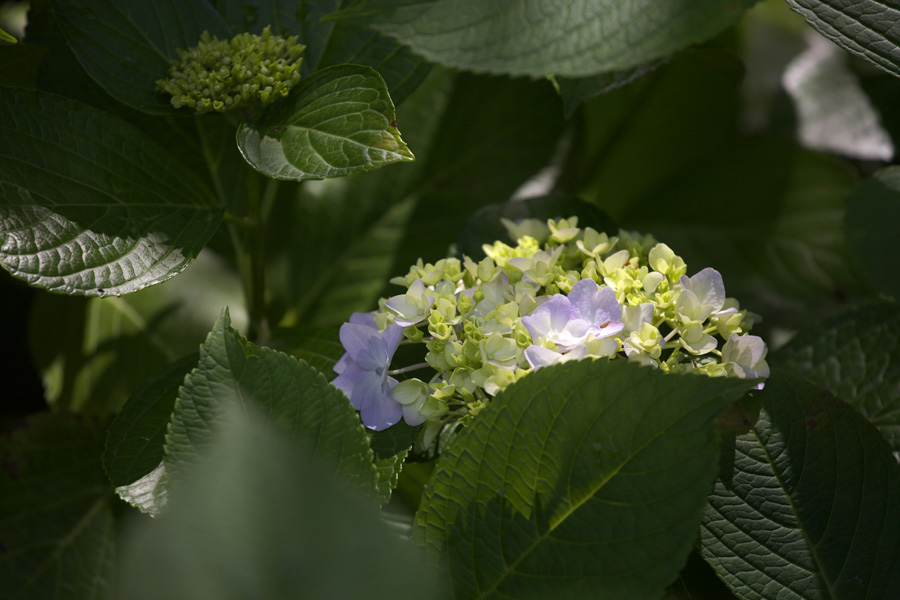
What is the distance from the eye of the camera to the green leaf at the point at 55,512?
0.81 m

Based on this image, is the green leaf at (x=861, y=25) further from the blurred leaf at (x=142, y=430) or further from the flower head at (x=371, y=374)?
the blurred leaf at (x=142, y=430)

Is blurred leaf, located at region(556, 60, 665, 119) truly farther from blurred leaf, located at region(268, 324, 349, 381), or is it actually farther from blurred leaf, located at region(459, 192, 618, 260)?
blurred leaf, located at region(268, 324, 349, 381)

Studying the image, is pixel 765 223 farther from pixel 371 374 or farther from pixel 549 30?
pixel 371 374

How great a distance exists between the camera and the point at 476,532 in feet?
1.69

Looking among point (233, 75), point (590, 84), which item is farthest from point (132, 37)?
point (590, 84)

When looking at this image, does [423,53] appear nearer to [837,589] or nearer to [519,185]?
[519,185]

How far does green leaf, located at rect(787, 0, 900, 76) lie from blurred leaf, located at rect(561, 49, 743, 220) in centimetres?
59

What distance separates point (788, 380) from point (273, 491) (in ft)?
1.54

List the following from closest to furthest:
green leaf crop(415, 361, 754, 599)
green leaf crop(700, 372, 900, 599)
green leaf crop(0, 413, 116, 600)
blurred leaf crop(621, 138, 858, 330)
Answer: green leaf crop(415, 361, 754, 599), green leaf crop(700, 372, 900, 599), green leaf crop(0, 413, 116, 600), blurred leaf crop(621, 138, 858, 330)

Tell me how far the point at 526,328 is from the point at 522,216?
290 mm

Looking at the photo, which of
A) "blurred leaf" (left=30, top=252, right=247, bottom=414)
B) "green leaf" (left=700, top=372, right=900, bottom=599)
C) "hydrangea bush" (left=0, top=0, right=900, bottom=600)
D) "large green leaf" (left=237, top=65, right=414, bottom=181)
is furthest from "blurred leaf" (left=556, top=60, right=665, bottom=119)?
"blurred leaf" (left=30, top=252, right=247, bottom=414)

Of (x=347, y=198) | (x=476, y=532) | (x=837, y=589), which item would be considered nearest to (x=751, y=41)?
(x=347, y=198)

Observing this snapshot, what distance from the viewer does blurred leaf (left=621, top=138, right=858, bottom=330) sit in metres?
1.15

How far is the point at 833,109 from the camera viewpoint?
4.21ft
